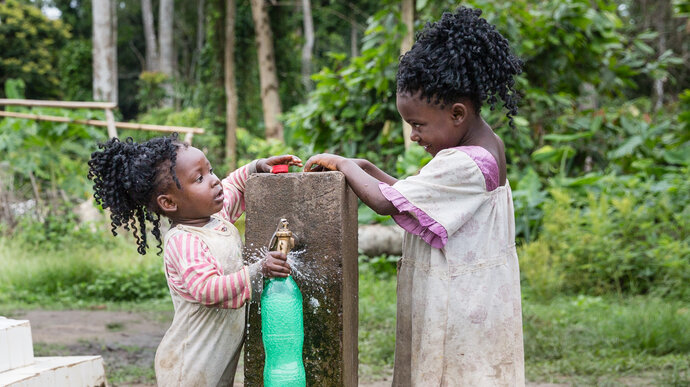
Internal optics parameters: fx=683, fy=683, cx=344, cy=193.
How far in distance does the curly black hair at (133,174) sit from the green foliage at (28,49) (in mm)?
21998

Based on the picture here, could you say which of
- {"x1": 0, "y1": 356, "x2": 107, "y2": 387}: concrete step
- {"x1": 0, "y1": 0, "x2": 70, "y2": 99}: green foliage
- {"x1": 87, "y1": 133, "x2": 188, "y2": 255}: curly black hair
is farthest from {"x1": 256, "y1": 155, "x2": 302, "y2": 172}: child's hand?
{"x1": 0, "y1": 0, "x2": 70, "y2": 99}: green foliage

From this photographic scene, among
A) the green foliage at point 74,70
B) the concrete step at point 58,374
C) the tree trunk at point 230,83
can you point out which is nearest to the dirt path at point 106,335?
the concrete step at point 58,374

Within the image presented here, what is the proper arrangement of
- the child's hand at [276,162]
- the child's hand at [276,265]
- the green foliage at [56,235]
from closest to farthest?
the child's hand at [276,265], the child's hand at [276,162], the green foliage at [56,235]

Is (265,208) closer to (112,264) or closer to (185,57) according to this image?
(112,264)

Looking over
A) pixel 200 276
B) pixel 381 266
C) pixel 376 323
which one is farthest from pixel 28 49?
pixel 200 276

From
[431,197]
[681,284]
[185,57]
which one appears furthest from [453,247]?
[185,57]

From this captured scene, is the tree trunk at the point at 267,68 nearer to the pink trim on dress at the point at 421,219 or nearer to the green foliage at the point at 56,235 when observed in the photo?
the green foliage at the point at 56,235

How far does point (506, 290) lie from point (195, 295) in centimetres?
107

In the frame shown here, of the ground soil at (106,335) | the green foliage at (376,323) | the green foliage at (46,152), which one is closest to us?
the green foliage at (376,323)

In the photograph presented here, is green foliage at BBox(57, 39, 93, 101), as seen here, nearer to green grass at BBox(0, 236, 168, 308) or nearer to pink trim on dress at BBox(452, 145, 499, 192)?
green grass at BBox(0, 236, 168, 308)

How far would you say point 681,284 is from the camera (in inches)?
257

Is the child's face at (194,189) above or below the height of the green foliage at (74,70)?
below

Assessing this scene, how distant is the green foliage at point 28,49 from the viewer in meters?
22.0

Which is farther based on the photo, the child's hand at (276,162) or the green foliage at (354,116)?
the green foliage at (354,116)
